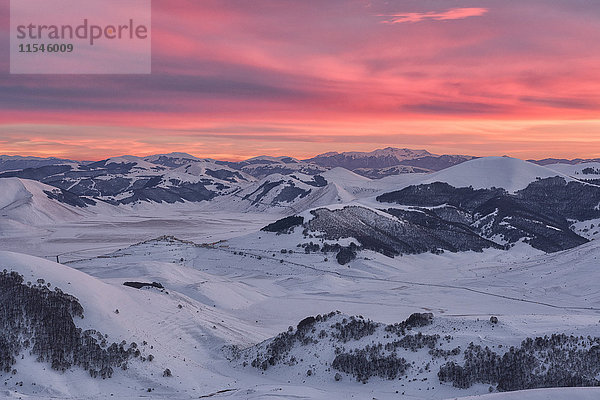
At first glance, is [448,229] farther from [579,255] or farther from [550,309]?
[550,309]

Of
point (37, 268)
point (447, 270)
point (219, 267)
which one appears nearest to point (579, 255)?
point (447, 270)

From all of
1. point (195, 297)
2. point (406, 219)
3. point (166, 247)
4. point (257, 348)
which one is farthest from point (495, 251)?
point (257, 348)

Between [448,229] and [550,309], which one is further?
[448,229]

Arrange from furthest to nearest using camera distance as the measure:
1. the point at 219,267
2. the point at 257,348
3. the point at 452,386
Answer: the point at 219,267 < the point at 257,348 < the point at 452,386

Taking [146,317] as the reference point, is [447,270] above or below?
below

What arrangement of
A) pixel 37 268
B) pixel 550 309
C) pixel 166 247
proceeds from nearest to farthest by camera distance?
pixel 37 268 < pixel 550 309 < pixel 166 247

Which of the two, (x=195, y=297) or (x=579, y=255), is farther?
(x=579, y=255)

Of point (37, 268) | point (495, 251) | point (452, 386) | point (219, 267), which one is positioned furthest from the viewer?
point (495, 251)

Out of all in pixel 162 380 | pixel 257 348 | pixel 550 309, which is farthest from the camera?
pixel 550 309

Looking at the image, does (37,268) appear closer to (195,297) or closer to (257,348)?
(257,348)
